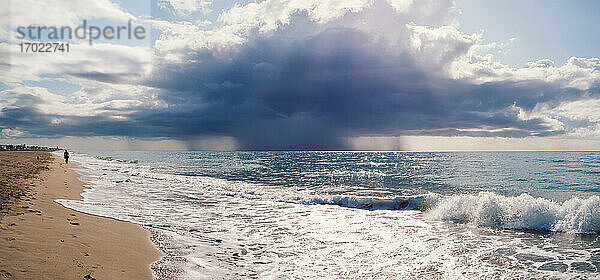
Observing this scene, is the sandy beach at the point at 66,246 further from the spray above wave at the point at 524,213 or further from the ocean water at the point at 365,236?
the spray above wave at the point at 524,213

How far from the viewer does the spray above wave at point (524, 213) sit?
1551 cm

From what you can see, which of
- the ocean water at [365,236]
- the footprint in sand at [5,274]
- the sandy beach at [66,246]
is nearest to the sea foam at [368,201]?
the ocean water at [365,236]

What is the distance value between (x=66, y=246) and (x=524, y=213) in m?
19.5

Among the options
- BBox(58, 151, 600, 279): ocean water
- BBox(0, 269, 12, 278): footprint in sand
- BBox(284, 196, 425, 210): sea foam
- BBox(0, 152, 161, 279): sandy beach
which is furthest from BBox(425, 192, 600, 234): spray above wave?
BBox(0, 269, 12, 278): footprint in sand

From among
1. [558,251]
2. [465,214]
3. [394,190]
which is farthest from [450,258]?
[394,190]

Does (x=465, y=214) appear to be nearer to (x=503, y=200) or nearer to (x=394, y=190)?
(x=503, y=200)

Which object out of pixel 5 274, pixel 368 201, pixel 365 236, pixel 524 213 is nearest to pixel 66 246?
pixel 5 274

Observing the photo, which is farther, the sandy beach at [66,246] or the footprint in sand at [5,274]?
the sandy beach at [66,246]

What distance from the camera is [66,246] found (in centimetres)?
841

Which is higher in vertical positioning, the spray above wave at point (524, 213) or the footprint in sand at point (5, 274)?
the footprint in sand at point (5, 274)

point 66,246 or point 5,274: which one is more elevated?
point 5,274

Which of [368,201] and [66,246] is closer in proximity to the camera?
[66,246]

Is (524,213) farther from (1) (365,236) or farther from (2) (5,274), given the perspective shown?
(2) (5,274)

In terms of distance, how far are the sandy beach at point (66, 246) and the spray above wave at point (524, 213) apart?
50.5ft
